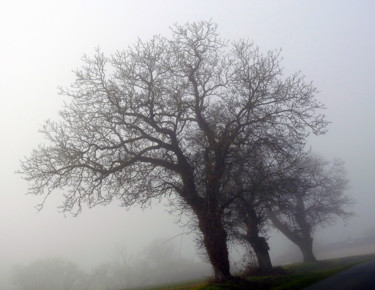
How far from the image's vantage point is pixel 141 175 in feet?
66.0

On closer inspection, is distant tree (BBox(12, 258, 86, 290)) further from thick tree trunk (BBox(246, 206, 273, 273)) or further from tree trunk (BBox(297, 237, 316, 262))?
thick tree trunk (BBox(246, 206, 273, 273))

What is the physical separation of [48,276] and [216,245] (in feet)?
151

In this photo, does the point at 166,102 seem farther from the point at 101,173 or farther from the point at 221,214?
the point at 221,214

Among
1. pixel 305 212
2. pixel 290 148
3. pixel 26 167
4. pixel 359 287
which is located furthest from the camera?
pixel 305 212

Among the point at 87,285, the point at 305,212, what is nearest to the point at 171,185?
the point at 305,212

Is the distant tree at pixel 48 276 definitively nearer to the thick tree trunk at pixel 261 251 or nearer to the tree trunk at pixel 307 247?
the tree trunk at pixel 307 247

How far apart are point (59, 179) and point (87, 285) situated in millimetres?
43978

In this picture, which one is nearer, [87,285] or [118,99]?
[118,99]

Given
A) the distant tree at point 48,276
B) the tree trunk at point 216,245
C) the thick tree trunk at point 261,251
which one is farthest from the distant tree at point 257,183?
the distant tree at point 48,276

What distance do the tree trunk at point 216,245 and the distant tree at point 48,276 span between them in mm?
41884

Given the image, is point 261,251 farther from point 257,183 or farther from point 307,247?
point 307,247

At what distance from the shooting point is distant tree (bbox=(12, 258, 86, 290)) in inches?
2178

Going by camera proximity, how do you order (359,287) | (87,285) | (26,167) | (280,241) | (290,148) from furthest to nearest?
(280,241)
(87,285)
(290,148)
(26,167)
(359,287)

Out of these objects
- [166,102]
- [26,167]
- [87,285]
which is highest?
[166,102]
